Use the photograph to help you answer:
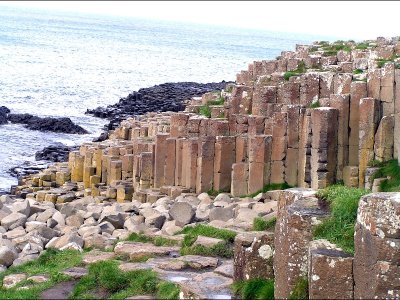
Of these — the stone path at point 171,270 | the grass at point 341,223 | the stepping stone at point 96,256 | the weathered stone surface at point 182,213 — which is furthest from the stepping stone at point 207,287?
the weathered stone surface at point 182,213

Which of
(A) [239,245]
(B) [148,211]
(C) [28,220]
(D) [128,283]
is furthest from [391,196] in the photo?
(C) [28,220]

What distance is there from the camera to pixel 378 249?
10.1 meters

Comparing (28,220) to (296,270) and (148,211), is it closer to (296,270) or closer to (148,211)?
(148,211)

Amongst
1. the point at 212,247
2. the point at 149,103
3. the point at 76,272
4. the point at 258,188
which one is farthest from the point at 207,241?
the point at 149,103

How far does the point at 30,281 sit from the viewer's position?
14.6 m

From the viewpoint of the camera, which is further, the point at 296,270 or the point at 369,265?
the point at 296,270

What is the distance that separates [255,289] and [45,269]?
17.6ft

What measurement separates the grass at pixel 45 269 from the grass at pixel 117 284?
0.60 meters

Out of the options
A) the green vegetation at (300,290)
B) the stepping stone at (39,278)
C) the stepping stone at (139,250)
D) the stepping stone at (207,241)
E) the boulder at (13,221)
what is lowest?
the boulder at (13,221)

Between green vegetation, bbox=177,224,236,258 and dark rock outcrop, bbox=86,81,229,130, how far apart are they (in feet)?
112

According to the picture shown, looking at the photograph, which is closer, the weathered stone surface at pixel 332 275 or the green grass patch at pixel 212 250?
the weathered stone surface at pixel 332 275

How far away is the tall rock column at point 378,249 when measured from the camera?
10000 mm

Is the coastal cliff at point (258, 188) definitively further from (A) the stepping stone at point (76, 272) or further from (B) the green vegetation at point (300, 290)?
(A) the stepping stone at point (76, 272)

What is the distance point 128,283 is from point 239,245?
212cm
